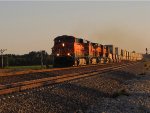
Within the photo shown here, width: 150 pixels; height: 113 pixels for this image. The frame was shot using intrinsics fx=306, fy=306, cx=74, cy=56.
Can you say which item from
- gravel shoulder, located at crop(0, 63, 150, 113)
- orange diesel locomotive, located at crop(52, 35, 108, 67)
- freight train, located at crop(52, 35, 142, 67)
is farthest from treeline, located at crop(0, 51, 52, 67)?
gravel shoulder, located at crop(0, 63, 150, 113)

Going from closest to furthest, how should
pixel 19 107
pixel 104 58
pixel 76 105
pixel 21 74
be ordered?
pixel 19 107 < pixel 76 105 < pixel 21 74 < pixel 104 58

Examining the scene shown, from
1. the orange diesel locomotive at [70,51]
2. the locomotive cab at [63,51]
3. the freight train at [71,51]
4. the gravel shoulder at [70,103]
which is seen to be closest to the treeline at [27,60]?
the freight train at [71,51]

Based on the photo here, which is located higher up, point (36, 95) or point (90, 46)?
point (90, 46)

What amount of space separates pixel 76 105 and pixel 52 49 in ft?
87.6

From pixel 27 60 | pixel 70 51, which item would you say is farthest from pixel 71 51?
pixel 27 60

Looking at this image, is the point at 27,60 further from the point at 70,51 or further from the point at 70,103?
the point at 70,103

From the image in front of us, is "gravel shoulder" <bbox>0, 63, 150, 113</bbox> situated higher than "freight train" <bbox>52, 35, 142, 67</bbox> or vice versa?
"freight train" <bbox>52, 35, 142, 67</bbox>

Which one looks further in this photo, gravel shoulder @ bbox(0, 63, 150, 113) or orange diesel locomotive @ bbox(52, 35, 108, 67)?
orange diesel locomotive @ bbox(52, 35, 108, 67)

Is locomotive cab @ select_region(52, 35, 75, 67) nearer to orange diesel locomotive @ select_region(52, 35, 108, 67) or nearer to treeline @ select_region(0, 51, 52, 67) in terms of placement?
orange diesel locomotive @ select_region(52, 35, 108, 67)

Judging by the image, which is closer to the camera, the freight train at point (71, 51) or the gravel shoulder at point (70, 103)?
the gravel shoulder at point (70, 103)

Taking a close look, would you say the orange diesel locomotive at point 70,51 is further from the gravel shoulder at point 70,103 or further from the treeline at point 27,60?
the gravel shoulder at point 70,103

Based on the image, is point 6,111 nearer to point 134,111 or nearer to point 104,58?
point 134,111

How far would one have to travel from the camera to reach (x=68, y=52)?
122 ft

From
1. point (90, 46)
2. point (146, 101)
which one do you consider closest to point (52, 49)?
point (90, 46)
